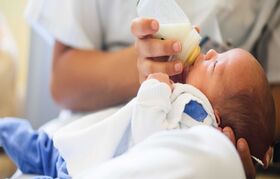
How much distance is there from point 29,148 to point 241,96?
1.28 feet

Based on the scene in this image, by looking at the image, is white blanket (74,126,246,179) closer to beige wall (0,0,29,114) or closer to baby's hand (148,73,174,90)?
baby's hand (148,73,174,90)

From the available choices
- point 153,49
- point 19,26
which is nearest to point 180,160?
point 153,49

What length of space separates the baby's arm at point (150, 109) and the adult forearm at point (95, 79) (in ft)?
1.03

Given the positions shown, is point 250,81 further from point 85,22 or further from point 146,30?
point 85,22

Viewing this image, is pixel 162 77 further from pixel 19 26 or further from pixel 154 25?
pixel 19 26

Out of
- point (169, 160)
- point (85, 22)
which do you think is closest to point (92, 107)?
point (85, 22)

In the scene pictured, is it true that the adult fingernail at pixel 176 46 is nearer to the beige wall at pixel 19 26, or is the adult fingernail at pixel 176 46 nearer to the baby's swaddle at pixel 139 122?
the baby's swaddle at pixel 139 122

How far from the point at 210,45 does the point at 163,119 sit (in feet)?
1.10

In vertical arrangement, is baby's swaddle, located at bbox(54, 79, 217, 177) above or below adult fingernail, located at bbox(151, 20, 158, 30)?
below

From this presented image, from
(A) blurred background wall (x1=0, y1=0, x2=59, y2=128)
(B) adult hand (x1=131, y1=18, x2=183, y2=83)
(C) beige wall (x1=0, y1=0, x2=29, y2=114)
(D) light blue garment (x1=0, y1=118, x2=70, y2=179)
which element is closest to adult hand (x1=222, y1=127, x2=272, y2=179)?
(B) adult hand (x1=131, y1=18, x2=183, y2=83)

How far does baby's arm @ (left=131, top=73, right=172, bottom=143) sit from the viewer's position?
0.69 meters

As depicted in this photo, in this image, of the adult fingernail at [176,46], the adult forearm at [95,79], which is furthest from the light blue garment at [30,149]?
the adult fingernail at [176,46]

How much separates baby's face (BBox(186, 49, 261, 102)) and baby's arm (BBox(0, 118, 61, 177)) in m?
0.28

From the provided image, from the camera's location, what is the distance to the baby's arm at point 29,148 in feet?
2.85
